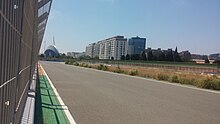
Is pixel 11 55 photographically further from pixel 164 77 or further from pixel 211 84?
pixel 164 77

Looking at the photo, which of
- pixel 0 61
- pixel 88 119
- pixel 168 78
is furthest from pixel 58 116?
pixel 168 78

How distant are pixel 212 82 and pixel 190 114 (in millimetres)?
18776

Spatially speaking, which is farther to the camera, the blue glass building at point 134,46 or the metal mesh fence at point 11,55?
the blue glass building at point 134,46

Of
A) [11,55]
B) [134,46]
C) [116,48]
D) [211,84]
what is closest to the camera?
[11,55]

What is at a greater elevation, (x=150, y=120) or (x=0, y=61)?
(x=0, y=61)

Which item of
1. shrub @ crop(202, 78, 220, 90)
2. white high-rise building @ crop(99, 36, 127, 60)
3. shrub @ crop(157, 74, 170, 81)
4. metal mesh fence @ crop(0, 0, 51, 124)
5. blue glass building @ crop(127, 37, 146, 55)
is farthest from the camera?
blue glass building @ crop(127, 37, 146, 55)

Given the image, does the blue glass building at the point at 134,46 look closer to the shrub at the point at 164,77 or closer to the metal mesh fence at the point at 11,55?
the shrub at the point at 164,77

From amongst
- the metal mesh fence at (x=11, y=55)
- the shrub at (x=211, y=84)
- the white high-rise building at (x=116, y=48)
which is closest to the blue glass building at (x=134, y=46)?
the white high-rise building at (x=116, y=48)

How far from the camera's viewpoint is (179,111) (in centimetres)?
1287

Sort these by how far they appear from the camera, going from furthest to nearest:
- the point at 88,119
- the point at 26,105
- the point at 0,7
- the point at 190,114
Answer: the point at 190,114
the point at 88,119
the point at 26,105
the point at 0,7

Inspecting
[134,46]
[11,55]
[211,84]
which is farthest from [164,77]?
[134,46]

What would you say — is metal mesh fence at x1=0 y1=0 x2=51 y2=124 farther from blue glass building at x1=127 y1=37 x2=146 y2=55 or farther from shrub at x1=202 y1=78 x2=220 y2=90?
blue glass building at x1=127 y1=37 x2=146 y2=55

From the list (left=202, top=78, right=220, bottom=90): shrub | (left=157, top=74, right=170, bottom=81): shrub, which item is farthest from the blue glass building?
(left=202, top=78, right=220, bottom=90): shrub

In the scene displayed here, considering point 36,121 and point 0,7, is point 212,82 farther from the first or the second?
point 0,7
